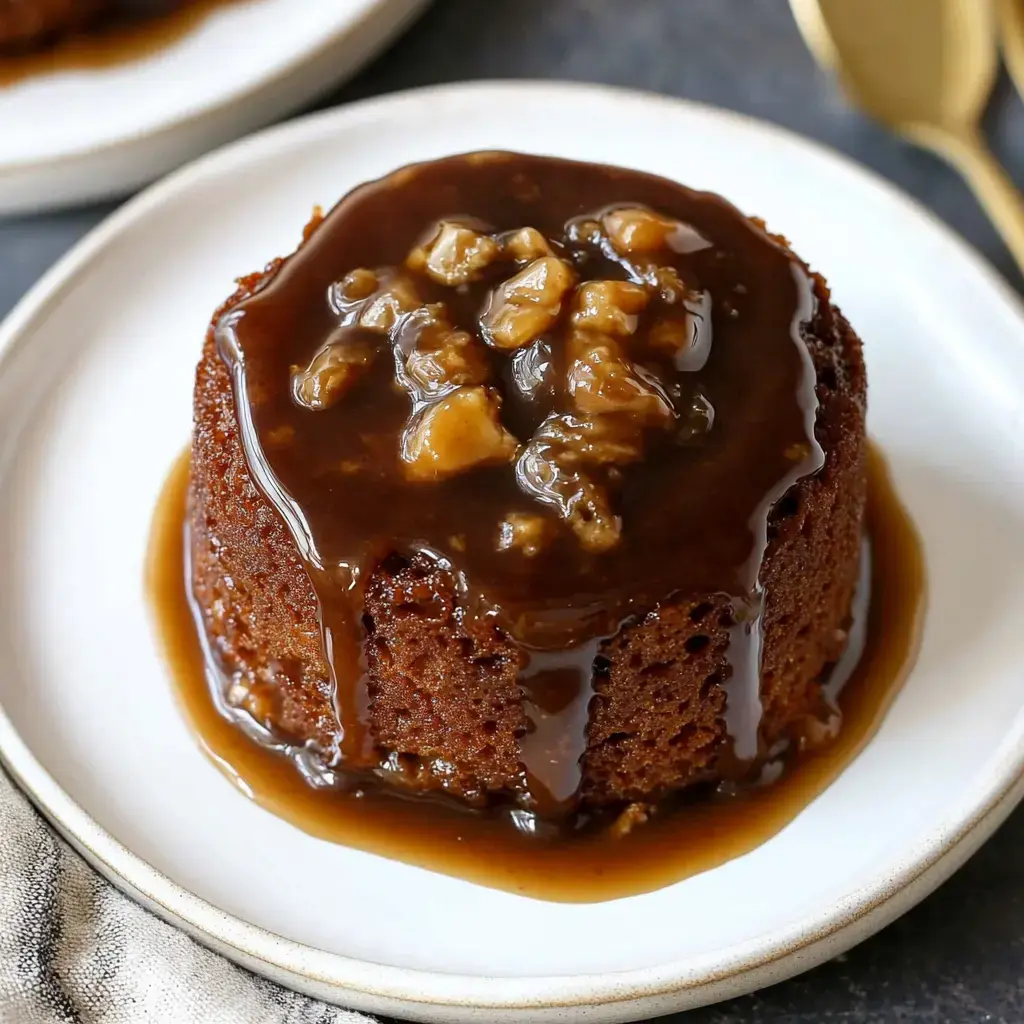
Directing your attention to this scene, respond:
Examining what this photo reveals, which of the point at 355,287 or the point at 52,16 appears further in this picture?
the point at 52,16

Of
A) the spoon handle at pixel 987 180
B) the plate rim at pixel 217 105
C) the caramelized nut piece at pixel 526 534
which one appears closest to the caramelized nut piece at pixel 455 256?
the caramelized nut piece at pixel 526 534

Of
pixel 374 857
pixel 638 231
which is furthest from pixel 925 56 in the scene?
pixel 374 857

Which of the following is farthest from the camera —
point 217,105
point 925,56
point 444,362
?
point 925,56

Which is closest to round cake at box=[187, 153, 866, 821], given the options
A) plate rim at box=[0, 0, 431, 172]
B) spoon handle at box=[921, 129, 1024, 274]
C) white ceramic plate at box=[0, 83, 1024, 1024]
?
white ceramic plate at box=[0, 83, 1024, 1024]

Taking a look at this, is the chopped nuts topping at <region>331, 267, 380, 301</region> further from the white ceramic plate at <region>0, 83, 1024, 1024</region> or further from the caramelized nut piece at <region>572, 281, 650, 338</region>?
the white ceramic plate at <region>0, 83, 1024, 1024</region>

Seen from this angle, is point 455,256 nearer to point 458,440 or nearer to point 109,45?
point 458,440

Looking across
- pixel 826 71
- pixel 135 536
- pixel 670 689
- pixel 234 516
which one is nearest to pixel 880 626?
pixel 670 689

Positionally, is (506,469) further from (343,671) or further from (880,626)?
(880,626)
